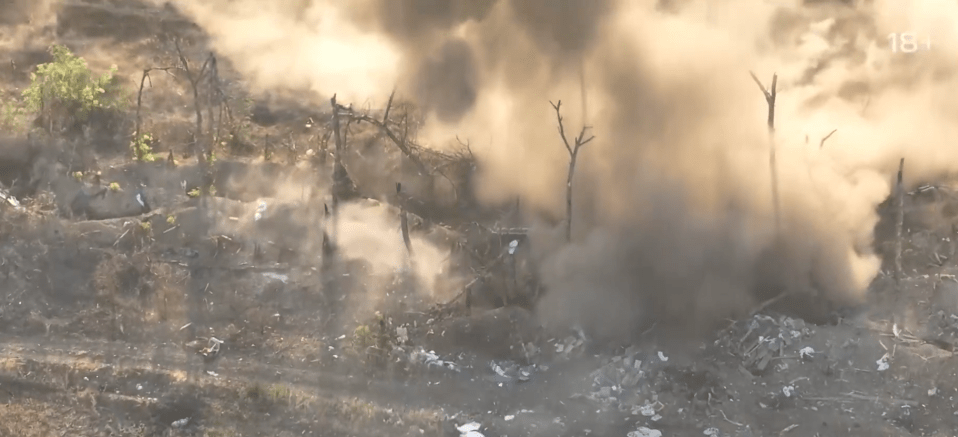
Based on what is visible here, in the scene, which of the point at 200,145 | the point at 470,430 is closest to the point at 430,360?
the point at 470,430

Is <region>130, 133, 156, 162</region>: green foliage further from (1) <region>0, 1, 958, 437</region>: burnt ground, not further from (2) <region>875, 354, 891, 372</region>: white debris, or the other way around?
(2) <region>875, 354, 891, 372</region>: white debris

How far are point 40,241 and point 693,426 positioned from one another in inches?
603

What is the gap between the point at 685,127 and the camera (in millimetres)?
18750

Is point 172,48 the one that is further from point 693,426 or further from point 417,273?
point 693,426

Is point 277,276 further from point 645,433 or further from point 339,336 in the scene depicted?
point 645,433

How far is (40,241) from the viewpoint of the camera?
19.8 meters

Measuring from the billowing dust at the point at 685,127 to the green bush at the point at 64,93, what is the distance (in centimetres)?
762

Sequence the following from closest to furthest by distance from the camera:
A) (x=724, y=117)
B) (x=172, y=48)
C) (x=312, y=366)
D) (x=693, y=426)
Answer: (x=693, y=426), (x=312, y=366), (x=724, y=117), (x=172, y=48)

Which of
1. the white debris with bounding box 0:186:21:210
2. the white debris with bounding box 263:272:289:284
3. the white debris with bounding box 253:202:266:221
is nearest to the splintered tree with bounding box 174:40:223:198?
the white debris with bounding box 253:202:266:221

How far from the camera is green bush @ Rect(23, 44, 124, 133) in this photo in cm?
2198

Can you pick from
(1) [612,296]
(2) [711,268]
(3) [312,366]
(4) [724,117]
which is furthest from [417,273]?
(4) [724,117]

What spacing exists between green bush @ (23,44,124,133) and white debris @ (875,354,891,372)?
783 inches

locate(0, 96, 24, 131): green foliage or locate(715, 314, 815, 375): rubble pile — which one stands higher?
locate(0, 96, 24, 131): green foliage

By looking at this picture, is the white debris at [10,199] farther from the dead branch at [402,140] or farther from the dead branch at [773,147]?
the dead branch at [773,147]
